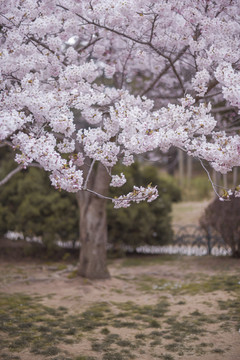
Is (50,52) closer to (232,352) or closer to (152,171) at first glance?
(232,352)

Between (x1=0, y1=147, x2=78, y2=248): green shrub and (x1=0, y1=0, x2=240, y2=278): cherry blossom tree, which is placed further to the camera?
(x1=0, y1=147, x2=78, y2=248): green shrub

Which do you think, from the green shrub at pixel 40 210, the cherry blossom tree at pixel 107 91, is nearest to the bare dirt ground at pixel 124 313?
the green shrub at pixel 40 210

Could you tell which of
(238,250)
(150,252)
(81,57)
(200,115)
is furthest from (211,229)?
(200,115)

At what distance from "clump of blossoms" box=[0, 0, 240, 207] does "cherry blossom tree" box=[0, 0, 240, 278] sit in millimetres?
11

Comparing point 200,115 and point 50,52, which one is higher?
point 50,52

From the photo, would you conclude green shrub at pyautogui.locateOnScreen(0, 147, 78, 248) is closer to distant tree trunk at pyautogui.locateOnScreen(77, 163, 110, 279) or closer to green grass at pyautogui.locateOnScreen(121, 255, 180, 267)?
green grass at pyautogui.locateOnScreen(121, 255, 180, 267)

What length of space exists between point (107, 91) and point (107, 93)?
0.10m

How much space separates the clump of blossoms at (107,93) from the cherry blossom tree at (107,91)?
1 centimetres

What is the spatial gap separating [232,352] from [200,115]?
2.57 metres

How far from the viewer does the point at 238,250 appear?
950cm

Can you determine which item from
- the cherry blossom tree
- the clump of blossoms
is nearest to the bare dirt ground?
the cherry blossom tree

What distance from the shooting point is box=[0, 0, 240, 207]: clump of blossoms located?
3.91 metres

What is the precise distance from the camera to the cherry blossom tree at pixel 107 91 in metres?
3.93

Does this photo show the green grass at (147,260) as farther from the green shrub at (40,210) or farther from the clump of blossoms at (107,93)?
the clump of blossoms at (107,93)
